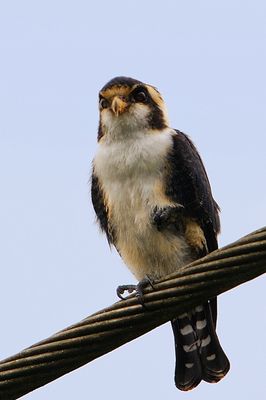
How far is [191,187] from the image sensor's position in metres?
6.23

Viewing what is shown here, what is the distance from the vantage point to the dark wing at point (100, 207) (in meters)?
6.56

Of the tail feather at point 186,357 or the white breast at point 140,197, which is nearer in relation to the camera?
the white breast at point 140,197

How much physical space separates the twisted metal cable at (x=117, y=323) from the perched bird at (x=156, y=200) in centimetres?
212

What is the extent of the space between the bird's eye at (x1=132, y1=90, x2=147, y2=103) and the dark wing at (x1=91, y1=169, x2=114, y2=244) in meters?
0.63

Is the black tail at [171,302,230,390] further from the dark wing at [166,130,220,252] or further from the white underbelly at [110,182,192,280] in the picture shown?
the dark wing at [166,130,220,252]

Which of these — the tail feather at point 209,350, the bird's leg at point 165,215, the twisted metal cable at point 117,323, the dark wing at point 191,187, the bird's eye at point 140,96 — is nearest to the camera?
the twisted metal cable at point 117,323

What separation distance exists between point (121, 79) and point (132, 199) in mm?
1040

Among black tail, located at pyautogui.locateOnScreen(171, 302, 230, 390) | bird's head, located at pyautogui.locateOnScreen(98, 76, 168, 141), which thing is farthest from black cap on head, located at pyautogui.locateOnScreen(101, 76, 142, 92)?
black tail, located at pyautogui.locateOnScreen(171, 302, 230, 390)

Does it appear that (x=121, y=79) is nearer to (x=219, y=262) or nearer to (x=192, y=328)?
(x=192, y=328)

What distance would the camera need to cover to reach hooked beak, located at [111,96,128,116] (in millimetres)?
6469

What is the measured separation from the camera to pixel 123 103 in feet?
21.5

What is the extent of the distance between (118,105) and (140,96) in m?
0.29

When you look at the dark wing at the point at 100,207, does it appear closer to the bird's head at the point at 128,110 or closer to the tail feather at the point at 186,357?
the bird's head at the point at 128,110

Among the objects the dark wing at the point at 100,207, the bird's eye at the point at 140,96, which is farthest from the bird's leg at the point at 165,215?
the bird's eye at the point at 140,96
